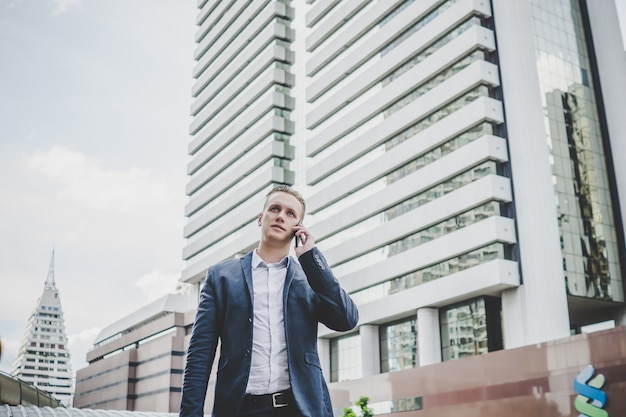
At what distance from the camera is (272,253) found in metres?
4.13

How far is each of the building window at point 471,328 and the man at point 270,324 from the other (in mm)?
38658

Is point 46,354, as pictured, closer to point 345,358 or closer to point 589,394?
point 345,358

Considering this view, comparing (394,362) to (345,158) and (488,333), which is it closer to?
(488,333)

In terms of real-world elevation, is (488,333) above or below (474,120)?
below

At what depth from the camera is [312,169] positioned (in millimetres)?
59250

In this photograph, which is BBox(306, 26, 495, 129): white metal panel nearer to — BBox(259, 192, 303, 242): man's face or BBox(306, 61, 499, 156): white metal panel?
BBox(306, 61, 499, 156): white metal panel

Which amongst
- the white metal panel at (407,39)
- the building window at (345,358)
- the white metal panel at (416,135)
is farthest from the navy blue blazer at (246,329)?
the building window at (345,358)

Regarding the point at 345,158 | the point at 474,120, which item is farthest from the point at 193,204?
the point at 474,120

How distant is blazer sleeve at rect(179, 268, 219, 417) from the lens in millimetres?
3723

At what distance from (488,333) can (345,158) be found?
1941 centimetres

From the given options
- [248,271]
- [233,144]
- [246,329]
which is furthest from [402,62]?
[246,329]

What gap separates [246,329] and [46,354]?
149 metres

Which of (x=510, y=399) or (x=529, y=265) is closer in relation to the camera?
(x=510, y=399)

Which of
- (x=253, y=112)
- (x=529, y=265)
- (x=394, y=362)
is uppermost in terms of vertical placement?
(x=253, y=112)
